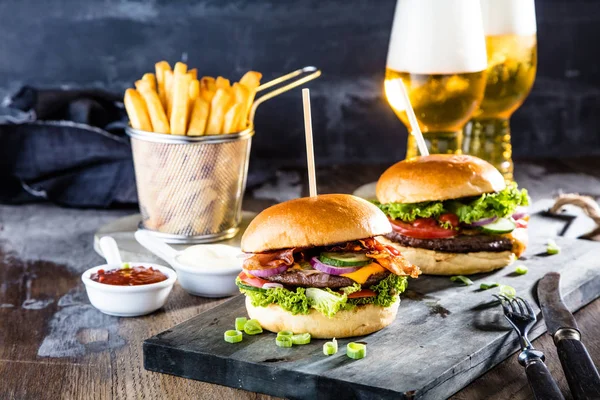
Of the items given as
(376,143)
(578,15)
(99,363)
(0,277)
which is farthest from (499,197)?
(578,15)

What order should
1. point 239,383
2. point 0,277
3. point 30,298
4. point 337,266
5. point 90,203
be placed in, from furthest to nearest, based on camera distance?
point 90,203, point 0,277, point 30,298, point 337,266, point 239,383

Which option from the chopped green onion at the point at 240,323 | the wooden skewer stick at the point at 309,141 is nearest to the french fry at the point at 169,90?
the wooden skewer stick at the point at 309,141

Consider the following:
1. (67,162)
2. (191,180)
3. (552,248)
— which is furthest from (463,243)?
(67,162)

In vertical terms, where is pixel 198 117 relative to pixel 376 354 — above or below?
above

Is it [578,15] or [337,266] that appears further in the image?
[578,15]

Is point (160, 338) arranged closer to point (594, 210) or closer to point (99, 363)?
point (99, 363)

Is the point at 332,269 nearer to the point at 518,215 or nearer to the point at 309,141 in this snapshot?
the point at 309,141

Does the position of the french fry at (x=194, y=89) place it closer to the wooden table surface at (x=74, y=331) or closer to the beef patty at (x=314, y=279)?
the wooden table surface at (x=74, y=331)
